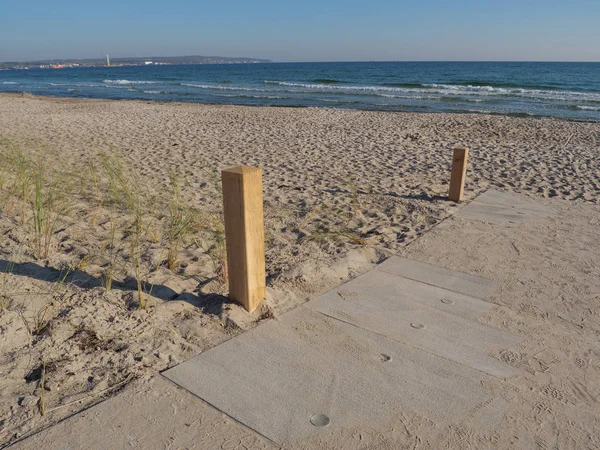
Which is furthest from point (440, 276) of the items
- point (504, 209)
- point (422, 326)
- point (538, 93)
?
point (538, 93)

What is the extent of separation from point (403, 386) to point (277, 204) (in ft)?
12.5

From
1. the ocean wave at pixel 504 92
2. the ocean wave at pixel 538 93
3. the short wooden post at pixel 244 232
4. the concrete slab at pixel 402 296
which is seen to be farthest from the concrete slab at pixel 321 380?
the ocean wave at pixel 538 93

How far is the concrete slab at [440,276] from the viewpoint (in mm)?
3877

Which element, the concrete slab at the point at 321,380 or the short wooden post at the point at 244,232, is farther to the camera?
the short wooden post at the point at 244,232

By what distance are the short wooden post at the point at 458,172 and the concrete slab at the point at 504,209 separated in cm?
23

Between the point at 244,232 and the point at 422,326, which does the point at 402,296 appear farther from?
the point at 244,232

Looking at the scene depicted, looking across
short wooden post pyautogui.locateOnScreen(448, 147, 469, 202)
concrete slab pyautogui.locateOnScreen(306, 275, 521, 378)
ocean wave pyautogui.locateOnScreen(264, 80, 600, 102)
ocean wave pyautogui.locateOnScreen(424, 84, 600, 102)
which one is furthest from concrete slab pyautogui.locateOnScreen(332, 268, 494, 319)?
ocean wave pyautogui.locateOnScreen(424, 84, 600, 102)

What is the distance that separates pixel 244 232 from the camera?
3.12 metres

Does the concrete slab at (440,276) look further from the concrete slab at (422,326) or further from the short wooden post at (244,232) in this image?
the short wooden post at (244,232)

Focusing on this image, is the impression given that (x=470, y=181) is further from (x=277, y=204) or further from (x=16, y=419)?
(x=16, y=419)

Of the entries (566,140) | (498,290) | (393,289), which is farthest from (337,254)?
(566,140)

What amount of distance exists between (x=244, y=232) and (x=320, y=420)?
4.14 feet

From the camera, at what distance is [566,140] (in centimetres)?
1175

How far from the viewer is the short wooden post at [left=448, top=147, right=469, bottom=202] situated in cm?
606
